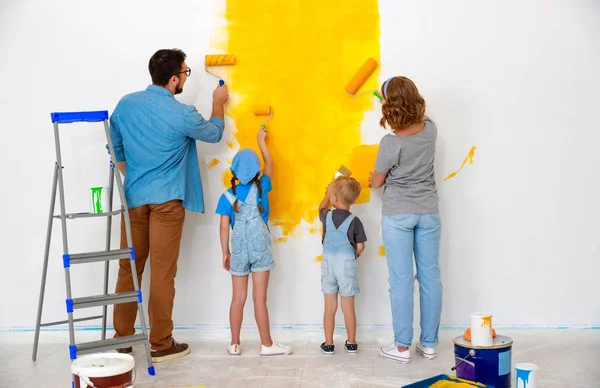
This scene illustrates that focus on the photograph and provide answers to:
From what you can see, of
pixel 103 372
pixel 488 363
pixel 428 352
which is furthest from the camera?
pixel 428 352

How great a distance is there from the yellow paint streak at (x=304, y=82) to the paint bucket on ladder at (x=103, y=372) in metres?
1.53

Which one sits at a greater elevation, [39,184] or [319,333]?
[39,184]

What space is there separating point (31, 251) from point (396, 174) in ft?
7.11

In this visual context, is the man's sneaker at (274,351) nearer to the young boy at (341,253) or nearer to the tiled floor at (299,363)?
the tiled floor at (299,363)

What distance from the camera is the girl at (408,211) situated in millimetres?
3363

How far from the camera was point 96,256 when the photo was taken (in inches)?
129

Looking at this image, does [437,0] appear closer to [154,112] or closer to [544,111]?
[544,111]

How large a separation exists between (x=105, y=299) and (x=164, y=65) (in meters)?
1.21

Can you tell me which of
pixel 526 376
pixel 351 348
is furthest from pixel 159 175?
pixel 526 376

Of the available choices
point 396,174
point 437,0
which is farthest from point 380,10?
point 396,174

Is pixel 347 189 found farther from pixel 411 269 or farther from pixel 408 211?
pixel 411 269

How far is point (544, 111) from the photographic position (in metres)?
3.76

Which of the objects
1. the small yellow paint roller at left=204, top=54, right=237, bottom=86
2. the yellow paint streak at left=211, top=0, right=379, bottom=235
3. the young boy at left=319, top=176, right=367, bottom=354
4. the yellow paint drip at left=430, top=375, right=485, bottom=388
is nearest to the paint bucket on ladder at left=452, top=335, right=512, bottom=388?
the yellow paint drip at left=430, top=375, right=485, bottom=388

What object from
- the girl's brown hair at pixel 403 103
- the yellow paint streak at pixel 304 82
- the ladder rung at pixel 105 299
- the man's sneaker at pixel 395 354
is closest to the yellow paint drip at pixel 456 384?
the man's sneaker at pixel 395 354
